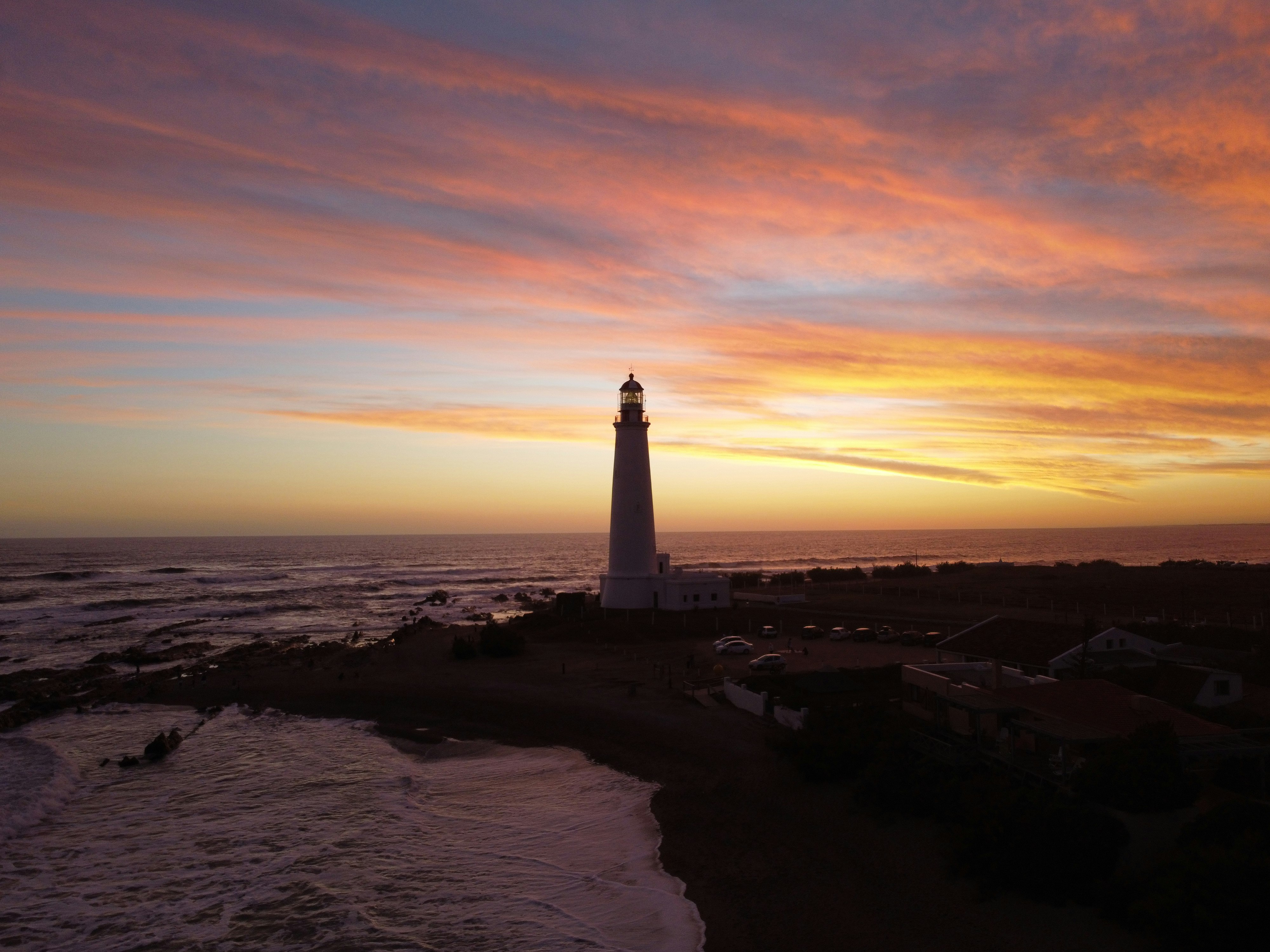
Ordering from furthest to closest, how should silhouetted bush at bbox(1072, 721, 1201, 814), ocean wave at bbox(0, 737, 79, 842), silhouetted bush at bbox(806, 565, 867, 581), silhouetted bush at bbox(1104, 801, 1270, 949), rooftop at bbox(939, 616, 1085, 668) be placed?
silhouetted bush at bbox(806, 565, 867, 581) → rooftop at bbox(939, 616, 1085, 668) → ocean wave at bbox(0, 737, 79, 842) → silhouetted bush at bbox(1072, 721, 1201, 814) → silhouetted bush at bbox(1104, 801, 1270, 949)

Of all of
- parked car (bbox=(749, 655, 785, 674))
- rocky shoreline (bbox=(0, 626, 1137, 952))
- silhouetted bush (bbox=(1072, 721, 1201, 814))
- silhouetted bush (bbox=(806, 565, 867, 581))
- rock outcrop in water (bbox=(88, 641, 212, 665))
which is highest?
silhouetted bush (bbox=(806, 565, 867, 581))

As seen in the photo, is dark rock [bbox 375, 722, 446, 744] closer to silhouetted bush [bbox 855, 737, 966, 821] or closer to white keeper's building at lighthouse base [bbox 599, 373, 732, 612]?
silhouetted bush [bbox 855, 737, 966, 821]

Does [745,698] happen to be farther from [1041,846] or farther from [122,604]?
[122,604]

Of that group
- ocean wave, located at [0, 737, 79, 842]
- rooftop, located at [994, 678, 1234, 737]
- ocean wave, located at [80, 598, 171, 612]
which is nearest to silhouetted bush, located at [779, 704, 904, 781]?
rooftop, located at [994, 678, 1234, 737]

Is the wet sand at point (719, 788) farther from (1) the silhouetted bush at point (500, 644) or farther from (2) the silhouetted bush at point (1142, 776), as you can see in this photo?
(2) the silhouetted bush at point (1142, 776)

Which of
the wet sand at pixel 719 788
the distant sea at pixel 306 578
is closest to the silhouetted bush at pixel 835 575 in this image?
the distant sea at pixel 306 578

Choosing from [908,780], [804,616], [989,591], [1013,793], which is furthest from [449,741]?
[989,591]
